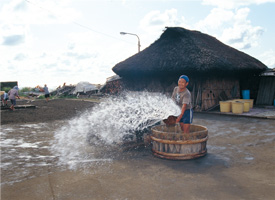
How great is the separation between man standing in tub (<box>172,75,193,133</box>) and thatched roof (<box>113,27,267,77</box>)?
8.28m

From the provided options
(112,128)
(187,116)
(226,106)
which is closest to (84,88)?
(226,106)

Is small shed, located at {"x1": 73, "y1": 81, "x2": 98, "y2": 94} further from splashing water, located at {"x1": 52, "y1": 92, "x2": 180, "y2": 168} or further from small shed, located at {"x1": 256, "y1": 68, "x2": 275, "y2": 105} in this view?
splashing water, located at {"x1": 52, "y1": 92, "x2": 180, "y2": 168}

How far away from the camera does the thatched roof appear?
13852 mm

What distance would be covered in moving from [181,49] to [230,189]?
12.2 metres

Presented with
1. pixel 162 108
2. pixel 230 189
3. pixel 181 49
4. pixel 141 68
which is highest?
pixel 181 49

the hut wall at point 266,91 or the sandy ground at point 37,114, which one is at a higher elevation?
the hut wall at point 266,91

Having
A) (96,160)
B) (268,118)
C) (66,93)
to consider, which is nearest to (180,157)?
(96,160)

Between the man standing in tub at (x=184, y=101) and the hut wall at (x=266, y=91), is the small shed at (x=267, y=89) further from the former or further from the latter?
the man standing in tub at (x=184, y=101)

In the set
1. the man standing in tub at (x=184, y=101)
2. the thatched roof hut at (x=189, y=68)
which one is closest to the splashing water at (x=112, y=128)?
the man standing in tub at (x=184, y=101)

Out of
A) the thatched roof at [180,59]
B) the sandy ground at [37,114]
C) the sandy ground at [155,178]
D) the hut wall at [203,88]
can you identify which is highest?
the thatched roof at [180,59]

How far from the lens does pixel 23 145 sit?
22.6 ft

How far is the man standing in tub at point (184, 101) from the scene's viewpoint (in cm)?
550

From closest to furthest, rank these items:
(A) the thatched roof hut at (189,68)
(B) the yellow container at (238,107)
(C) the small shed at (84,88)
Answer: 1. (B) the yellow container at (238,107)
2. (A) the thatched roof hut at (189,68)
3. (C) the small shed at (84,88)

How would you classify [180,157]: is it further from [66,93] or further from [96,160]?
[66,93]
